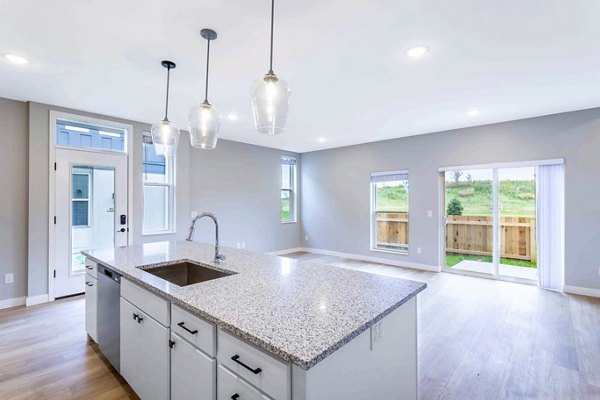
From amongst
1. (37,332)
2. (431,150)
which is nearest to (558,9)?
(431,150)

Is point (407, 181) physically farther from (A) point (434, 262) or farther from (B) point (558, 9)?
(B) point (558, 9)

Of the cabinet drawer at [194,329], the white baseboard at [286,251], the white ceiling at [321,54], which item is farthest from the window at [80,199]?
the white baseboard at [286,251]

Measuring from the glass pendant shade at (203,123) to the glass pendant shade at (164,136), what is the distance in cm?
42

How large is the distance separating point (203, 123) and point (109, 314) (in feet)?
5.40

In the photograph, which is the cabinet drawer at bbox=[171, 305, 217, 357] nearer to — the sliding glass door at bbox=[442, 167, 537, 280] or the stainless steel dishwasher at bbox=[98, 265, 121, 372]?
the stainless steel dishwasher at bbox=[98, 265, 121, 372]

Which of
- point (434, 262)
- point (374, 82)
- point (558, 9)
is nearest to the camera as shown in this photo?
point (558, 9)

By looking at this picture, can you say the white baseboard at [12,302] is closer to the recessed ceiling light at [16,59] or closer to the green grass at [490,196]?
the recessed ceiling light at [16,59]

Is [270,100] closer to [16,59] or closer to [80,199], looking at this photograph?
[16,59]

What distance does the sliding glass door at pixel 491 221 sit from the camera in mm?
4629

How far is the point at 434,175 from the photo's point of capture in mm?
5371

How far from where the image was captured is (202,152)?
5.54 m

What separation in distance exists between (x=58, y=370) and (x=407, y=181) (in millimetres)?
5619

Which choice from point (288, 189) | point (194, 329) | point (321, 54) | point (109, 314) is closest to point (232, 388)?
point (194, 329)

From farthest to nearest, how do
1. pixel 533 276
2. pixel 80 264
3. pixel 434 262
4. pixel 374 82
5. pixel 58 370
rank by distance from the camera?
pixel 434 262 < pixel 533 276 < pixel 80 264 < pixel 374 82 < pixel 58 370
